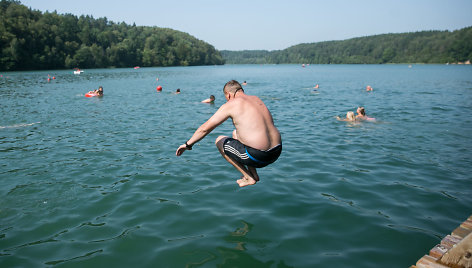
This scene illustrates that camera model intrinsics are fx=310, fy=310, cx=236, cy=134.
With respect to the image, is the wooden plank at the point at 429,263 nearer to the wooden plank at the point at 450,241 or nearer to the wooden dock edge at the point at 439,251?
the wooden dock edge at the point at 439,251

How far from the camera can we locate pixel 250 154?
514cm

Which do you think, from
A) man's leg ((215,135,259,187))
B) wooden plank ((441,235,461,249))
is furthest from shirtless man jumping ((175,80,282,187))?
wooden plank ((441,235,461,249))

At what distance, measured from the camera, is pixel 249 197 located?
23.7 feet

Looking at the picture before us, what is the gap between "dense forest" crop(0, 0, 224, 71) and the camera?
92.3 m

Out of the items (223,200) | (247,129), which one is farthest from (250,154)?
(223,200)

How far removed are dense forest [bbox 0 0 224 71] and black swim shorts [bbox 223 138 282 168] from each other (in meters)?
103

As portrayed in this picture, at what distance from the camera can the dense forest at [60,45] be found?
303 ft

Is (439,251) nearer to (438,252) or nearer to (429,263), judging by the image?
(438,252)

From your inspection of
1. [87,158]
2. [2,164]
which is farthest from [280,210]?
[2,164]

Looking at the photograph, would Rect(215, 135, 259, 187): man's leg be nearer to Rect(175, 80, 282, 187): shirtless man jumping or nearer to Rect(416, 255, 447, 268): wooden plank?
Rect(175, 80, 282, 187): shirtless man jumping

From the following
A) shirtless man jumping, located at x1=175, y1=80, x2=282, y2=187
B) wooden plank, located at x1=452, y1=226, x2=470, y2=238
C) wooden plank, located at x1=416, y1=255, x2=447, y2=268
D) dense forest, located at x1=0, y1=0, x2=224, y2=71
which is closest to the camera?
wooden plank, located at x1=416, y1=255, x2=447, y2=268

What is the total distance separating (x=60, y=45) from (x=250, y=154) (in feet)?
409

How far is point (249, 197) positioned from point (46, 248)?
407cm

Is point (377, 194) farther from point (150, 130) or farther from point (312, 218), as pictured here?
point (150, 130)
